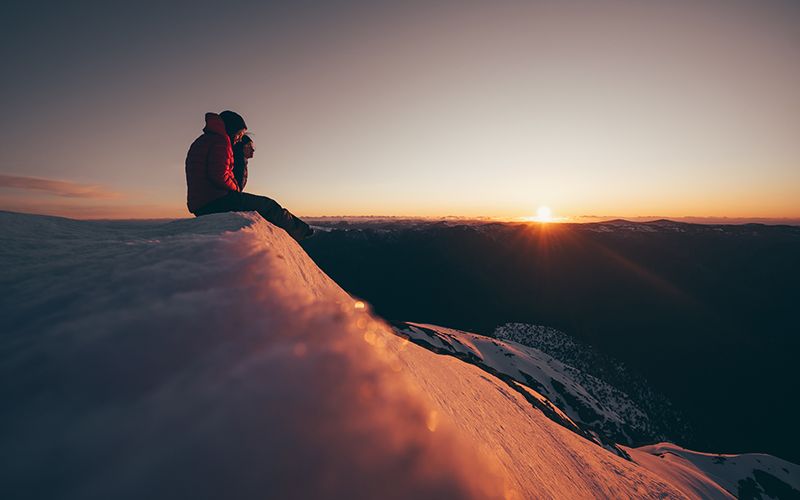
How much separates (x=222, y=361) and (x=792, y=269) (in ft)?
664

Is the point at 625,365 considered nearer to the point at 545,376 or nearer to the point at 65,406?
the point at 545,376

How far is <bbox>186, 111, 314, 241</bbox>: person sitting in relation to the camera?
17.0 feet

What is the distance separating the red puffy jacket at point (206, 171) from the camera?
17.0 feet

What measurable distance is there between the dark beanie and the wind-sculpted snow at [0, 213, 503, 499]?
209 inches

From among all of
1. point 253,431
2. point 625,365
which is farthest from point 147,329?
point 625,365

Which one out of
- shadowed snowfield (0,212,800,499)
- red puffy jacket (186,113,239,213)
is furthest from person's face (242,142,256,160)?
shadowed snowfield (0,212,800,499)

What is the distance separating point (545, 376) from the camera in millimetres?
44062

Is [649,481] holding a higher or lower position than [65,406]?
lower

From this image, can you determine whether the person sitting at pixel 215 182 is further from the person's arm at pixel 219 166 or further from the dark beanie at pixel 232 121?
the dark beanie at pixel 232 121

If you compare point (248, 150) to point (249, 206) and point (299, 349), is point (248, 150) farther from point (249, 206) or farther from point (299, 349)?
point (299, 349)

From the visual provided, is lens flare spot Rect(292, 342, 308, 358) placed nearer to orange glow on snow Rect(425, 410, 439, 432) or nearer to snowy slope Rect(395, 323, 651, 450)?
orange glow on snow Rect(425, 410, 439, 432)

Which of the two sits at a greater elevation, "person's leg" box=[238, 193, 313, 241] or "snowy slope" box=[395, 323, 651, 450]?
"person's leg" box=[238, 193, 313, 241]

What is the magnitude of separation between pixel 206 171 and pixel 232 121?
159cm

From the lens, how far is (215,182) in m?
5.22
